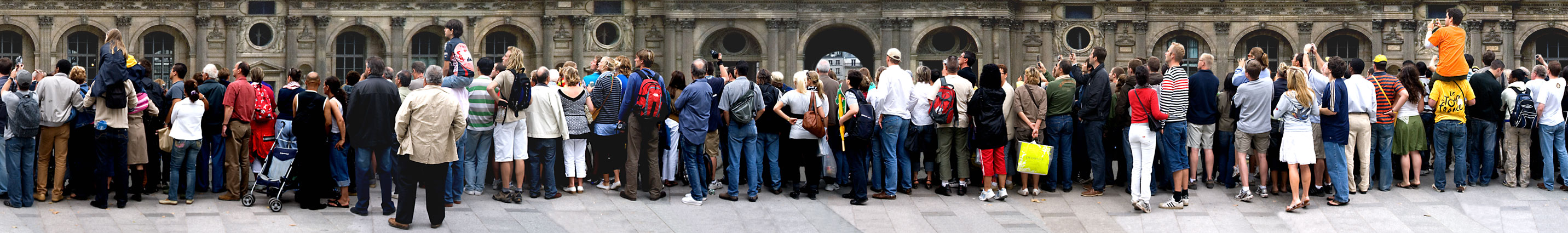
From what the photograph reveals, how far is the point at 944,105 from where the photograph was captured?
1205 cm

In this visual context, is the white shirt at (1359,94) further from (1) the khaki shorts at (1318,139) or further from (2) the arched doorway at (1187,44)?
(2) the arched doorway at (1187,44)

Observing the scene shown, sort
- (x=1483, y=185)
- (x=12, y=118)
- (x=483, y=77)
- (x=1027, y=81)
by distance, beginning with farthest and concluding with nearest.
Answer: (x=1483, y=185), (x=1027, y=81), (x=483, y=77), (x=12, y=118)

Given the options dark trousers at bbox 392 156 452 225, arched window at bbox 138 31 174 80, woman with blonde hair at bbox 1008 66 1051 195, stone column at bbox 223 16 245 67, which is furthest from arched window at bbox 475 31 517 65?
dark trousers at bbox 392 156 452 225

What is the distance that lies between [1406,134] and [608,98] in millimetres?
7424

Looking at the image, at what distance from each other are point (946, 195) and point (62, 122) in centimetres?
736

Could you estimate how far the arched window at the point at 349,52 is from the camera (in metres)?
32.5

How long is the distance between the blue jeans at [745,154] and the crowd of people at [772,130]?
0.08 ft

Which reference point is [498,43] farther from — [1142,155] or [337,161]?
[1142,155]

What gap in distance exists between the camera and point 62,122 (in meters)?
10.6

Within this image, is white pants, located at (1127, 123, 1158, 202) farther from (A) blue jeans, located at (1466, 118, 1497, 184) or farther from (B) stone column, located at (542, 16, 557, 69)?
(B) stone column, located at (542, 16, 557, 69)

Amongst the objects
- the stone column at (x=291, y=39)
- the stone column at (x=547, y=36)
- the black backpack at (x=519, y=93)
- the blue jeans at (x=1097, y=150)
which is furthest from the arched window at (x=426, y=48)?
the blue jeans at (x=1097, y=150)

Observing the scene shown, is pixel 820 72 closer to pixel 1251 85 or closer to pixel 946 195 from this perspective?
pixel 946 195

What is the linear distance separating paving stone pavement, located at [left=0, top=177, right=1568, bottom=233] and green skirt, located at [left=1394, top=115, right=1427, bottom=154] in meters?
0.49

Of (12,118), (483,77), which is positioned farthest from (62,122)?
(483,77)
